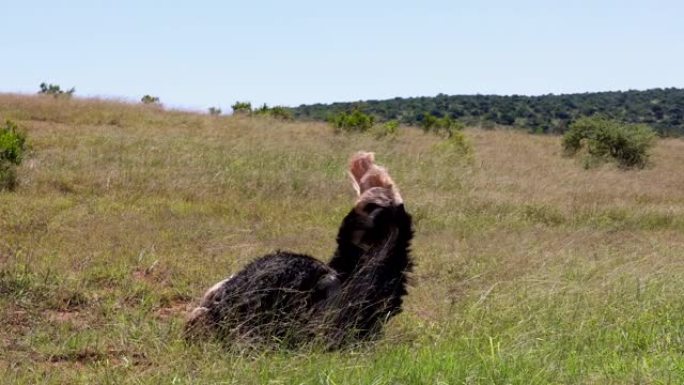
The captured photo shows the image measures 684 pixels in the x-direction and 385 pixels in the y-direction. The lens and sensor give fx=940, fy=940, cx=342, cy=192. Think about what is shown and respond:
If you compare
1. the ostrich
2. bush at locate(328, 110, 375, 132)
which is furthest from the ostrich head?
bush at locate(328, 110, 375, 132)

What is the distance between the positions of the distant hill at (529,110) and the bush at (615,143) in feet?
84.2

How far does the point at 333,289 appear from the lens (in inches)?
185

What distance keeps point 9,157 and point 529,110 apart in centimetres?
5552

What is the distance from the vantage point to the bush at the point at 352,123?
21000 mm

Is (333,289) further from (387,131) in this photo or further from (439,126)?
(439,126)

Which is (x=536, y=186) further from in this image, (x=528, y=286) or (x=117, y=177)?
(x=528, y=286)

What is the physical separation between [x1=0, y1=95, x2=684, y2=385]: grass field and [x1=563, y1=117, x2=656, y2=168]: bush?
4896mm

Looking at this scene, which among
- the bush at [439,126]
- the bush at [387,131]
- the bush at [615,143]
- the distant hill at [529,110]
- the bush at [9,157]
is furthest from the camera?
the distant hill at [529,110]

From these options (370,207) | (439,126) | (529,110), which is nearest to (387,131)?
(439,126)

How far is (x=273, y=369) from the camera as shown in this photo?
396cm

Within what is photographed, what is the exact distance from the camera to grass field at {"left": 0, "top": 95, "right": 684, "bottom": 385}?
13.8 feet

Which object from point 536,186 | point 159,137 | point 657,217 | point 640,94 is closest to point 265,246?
point 657,217

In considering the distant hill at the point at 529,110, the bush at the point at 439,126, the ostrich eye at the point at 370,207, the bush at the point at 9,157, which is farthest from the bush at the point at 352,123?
the distant hill at the point at 529,110

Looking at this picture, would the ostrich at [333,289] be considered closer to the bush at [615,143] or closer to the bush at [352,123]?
the bush at [352,123]
